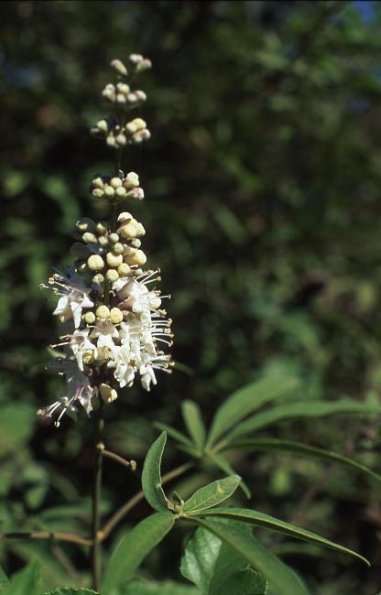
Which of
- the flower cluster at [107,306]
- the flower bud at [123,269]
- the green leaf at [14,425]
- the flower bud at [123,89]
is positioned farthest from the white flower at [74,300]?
the green leaf at [14,425]

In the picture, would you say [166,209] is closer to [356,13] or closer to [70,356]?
[356,13]

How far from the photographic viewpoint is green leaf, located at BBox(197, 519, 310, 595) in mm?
1212

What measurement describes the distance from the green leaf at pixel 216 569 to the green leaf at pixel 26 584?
43 centimetres

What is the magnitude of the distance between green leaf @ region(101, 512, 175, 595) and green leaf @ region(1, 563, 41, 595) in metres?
0.12

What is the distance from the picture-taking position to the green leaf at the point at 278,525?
135 cm

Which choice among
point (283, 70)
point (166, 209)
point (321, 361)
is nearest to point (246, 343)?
point (321, 361)

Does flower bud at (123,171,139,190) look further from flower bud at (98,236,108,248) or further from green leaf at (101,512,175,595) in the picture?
green leaf at (101,512,175,595)

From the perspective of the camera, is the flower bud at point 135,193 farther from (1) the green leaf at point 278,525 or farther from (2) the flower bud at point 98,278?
(1) the green leaf at point 278,525

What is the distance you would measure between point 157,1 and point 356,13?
100 centimetres

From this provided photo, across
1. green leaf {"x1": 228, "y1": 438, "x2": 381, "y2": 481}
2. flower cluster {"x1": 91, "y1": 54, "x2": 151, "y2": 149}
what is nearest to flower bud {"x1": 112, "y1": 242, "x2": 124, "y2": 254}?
flower cluster {"x1": 91, "y1": 54, "x2": 151, "y2": 149}

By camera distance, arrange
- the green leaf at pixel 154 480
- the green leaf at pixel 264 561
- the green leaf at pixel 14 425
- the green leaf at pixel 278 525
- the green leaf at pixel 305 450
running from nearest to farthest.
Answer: the green leaf at pixel 264 561 → the green leaf at pixel 278 525 → the green leaf at pixel 154 480 → the green leaf at pixel 305 450 → the green leaf at pixel 14 425

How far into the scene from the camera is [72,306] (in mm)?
1722

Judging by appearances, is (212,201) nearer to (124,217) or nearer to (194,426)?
(194,426)

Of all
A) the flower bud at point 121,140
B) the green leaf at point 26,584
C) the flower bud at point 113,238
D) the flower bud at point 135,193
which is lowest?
the green leaf at point 26,584
